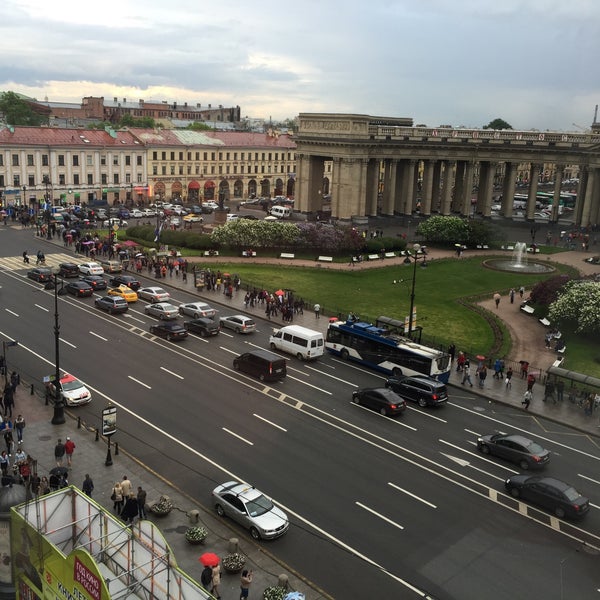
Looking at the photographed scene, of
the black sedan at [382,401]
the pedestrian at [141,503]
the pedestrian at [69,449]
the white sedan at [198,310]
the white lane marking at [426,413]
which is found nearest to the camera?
the pedestrian at [141,503]

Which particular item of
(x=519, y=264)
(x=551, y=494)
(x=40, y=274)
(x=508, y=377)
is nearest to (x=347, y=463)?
(x=551, y=494)

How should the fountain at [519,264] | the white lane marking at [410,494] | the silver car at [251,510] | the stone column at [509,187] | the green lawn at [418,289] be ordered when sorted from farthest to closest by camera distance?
the stone column at [509,187]
the fountain at [519,264]
the green lawn at [418,289]
the white lane marking at [410,494]
the silver car at [251,510]

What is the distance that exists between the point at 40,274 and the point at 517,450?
1846 inches

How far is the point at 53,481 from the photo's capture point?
2534cm

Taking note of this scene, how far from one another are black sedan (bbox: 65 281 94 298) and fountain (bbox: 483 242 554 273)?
146 feet

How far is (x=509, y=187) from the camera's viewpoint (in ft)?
360

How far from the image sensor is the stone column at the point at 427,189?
112 m

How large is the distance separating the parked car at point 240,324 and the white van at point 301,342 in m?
4.29

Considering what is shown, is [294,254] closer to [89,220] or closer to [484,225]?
[484,225]

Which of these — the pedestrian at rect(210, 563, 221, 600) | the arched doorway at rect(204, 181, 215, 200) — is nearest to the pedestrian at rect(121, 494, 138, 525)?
the pedestrian at rect(210, 563, 221, 600)

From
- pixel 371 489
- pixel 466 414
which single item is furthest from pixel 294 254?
pixel 371 489

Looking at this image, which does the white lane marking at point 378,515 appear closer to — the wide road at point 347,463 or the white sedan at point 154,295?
the wide road at point 347,463

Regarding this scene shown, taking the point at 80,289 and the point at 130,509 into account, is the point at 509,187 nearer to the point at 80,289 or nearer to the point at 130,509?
the point at 80,289

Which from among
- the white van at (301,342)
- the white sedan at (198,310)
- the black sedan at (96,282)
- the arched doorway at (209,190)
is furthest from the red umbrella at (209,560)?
the arched doorway at (209,190)
